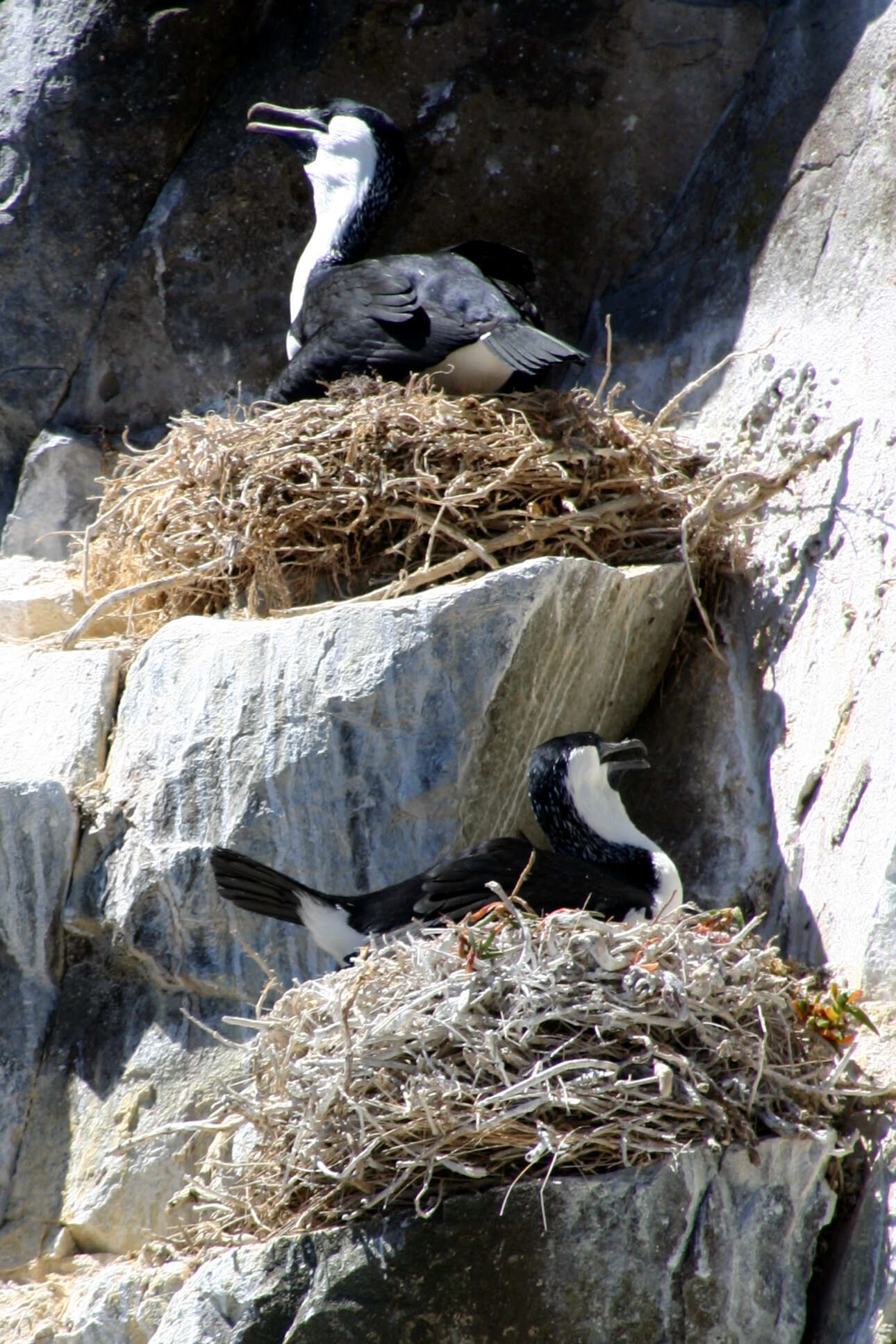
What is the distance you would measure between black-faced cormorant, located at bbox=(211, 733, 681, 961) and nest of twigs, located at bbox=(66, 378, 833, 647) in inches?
29.4

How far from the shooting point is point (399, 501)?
4477 millimetres

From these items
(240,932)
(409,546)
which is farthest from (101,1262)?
(409,546)

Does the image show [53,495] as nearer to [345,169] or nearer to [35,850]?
[345,169]

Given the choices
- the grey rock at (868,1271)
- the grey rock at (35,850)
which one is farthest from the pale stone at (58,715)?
the grey rock at (868,1271)

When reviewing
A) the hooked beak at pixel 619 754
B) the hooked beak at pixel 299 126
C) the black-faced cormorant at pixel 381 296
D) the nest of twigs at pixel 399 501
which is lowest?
the hooked beak at pixel 619 754

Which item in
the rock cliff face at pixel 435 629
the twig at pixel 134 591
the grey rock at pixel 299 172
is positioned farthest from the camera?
the grey rock at pixel 299 172

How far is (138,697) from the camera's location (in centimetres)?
420

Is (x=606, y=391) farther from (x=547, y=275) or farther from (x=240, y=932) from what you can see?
(x=240, y=932)

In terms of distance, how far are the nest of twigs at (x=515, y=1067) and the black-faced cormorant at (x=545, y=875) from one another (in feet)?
0.83

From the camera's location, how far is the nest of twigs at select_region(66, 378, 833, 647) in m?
4.44

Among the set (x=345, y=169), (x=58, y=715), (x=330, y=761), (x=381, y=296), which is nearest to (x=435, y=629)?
(x=330, y=761)

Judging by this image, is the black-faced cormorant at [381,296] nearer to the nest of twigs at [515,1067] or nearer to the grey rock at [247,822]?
the grey rock at [247,822]

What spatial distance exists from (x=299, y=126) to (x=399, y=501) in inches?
81.9

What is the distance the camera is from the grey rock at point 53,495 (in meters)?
5.78
